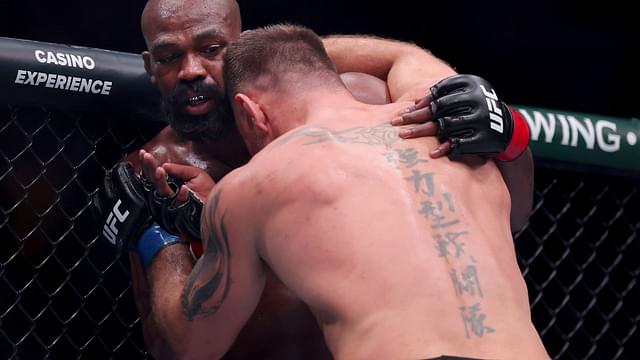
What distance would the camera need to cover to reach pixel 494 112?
1.71 metres

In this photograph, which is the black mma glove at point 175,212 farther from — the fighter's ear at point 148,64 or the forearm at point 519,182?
the forearm at point 519,182

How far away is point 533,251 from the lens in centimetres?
329

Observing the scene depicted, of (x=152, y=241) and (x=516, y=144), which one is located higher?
(x=516, y=144)

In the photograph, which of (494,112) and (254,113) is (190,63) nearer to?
(254,113)

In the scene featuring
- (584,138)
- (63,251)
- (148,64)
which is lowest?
(63,251)

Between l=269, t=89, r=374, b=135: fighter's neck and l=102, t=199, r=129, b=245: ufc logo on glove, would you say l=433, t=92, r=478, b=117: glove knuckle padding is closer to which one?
l=269, t=89, r=374, b=135: fighter's neck

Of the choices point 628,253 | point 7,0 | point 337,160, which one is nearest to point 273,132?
point 337,160

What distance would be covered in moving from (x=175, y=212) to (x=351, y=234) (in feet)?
1.58

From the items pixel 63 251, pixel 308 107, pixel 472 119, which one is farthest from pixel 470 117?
pixel 63 251

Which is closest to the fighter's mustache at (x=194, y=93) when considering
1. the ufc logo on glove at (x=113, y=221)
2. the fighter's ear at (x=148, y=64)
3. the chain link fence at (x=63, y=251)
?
the fighter's ear at (x=148, y=64)

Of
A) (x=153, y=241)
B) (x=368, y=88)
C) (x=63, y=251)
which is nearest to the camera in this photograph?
(x=153, y=241)

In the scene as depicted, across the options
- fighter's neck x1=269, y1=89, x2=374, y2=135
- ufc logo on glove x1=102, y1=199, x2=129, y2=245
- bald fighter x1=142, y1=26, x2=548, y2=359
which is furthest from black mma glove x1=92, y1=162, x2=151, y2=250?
fighter's neck x1=269, y1=89, x2=374, y2=135

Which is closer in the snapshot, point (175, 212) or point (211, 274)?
point (211, 274)

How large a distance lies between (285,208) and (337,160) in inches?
4.5
